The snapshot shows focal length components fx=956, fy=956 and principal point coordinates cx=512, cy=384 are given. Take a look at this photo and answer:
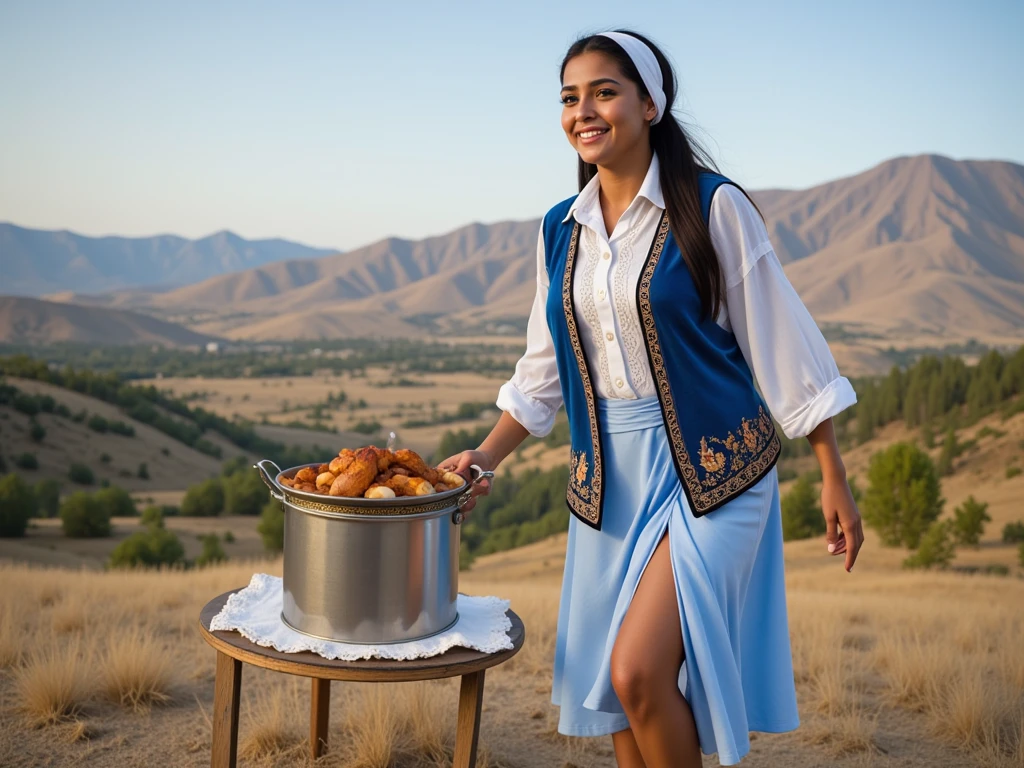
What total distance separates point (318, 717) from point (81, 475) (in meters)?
52.4

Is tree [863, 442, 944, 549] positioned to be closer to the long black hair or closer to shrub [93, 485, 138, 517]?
the long black hair

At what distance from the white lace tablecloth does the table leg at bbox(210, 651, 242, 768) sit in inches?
5.3

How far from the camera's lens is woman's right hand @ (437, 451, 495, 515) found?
2.69 m

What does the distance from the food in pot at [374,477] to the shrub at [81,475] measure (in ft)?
175

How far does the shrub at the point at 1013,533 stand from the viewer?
3212 cm

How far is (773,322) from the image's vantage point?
2422 mm

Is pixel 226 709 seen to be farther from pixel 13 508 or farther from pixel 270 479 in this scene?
pixel 13 508

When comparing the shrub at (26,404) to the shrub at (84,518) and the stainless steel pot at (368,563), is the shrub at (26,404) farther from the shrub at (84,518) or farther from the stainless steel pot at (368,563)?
the stainless steel pot at (368,563)

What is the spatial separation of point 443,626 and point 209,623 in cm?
66

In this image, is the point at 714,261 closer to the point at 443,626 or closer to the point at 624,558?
the point at 624,558

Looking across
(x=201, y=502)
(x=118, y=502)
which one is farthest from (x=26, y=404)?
(x=201, y=502)

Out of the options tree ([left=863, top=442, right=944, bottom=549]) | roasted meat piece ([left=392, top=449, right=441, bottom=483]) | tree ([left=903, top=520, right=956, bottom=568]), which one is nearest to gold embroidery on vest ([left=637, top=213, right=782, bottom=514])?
roasted meat piece ([left=392, top=449, right=441, bottom=483])

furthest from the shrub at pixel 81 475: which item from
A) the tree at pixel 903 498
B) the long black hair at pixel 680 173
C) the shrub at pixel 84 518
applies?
the long black hair at pixel 680 173

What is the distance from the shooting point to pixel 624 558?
254 centimetres
